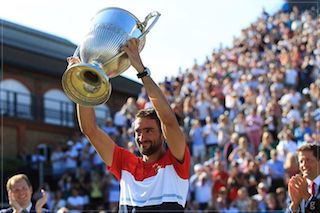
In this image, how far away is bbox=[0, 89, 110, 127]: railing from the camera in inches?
984

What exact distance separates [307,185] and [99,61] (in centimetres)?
149

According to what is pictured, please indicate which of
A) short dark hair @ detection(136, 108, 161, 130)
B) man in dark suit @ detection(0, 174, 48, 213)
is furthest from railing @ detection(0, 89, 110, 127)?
short dark hair @ detection(136, 108, 161, 130)

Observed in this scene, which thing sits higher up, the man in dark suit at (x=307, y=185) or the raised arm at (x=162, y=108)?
the raised arm at (x=162, y=108)

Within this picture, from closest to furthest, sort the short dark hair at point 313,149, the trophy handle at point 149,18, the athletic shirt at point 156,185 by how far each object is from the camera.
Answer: the trophy handle at point 149,18
the athletic shirt at point 156,185
the short dark hair at point 313,149

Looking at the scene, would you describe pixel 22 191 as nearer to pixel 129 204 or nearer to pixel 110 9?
pixel 129 204

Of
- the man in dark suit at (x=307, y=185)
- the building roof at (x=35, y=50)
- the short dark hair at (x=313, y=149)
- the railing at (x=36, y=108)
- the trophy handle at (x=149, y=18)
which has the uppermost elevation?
the building roof at (x=35, y=50)

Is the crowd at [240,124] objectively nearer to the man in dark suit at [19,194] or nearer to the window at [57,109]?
the man in dark suit at [19,194]

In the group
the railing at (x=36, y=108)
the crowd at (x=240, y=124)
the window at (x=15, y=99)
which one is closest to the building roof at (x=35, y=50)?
the window at (x=15, y=99)

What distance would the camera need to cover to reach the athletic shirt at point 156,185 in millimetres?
3869

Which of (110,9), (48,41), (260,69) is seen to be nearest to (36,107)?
(48,41)

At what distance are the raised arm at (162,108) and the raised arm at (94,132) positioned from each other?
451 mm

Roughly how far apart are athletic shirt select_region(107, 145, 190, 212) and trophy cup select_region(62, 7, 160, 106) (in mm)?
654

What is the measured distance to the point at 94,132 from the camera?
A: 4098 mm

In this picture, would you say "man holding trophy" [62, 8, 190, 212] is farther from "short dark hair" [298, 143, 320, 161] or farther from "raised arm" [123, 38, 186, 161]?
"short dark hair" [298, 143, 320, 161]
